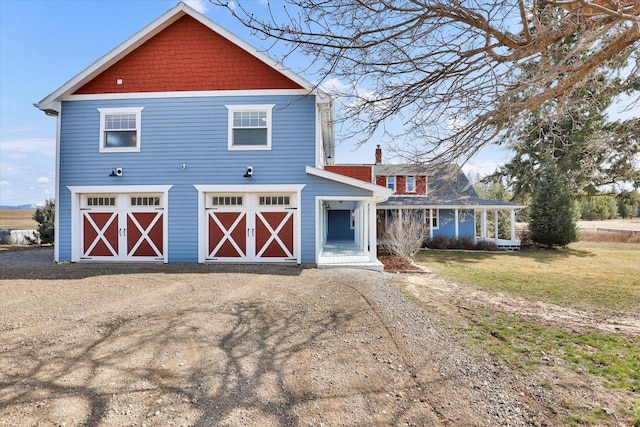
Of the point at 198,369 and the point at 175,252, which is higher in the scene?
the point at 175,252

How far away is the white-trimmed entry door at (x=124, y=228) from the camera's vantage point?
10.8m

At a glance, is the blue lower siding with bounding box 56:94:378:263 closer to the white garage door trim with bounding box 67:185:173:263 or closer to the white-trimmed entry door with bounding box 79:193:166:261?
the white garage door trim with bounding box 67:185:173:263

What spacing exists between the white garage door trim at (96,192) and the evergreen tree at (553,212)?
21.1 metres

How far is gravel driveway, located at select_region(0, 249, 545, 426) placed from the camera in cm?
286

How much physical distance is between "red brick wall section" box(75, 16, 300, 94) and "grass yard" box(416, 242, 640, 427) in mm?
8557

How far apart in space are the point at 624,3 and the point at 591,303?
610cm

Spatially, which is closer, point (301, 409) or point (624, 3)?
point (301, 409)

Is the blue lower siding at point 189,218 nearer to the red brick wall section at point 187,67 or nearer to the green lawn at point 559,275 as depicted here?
the red brick wall section at point 187,67

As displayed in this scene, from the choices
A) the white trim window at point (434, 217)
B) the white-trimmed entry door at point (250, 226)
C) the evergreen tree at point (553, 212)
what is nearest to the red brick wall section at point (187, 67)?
the white-trimmed entry door at point (250, 226)

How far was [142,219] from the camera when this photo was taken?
10820mm

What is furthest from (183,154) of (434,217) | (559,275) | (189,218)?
(434,217)

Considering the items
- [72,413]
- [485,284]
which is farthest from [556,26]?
[72,413]

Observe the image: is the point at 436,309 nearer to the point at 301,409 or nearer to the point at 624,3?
the point at 301,409

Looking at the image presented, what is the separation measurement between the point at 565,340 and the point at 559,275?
25.3 ft
